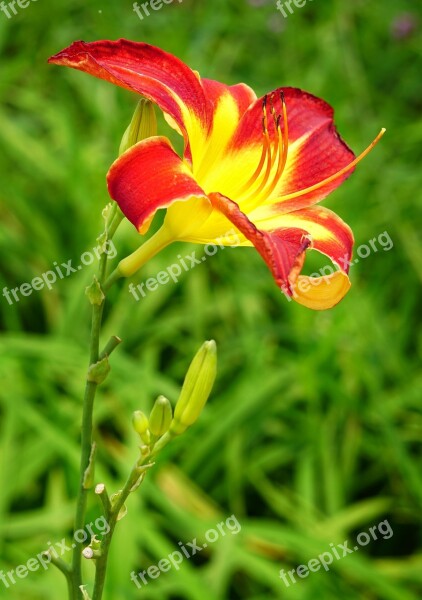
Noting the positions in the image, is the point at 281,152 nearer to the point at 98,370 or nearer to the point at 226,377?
the point at 98,370

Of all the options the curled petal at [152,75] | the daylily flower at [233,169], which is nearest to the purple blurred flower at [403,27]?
the daylily flower at [233,169]

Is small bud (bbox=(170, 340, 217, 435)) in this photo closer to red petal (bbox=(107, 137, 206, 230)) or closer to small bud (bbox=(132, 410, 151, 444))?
small bud (bbox=(132, 410, 151, 444))

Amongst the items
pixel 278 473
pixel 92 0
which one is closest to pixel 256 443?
pixel 278 473

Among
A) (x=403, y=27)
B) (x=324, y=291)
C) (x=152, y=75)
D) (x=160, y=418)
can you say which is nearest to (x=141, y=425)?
(x=160, y=418)

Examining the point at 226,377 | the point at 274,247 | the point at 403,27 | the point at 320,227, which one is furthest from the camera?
the point at 403,27

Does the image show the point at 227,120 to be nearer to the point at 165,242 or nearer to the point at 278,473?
the point at 165,242

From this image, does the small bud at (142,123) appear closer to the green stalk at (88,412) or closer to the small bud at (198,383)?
the green stalk at (88,412)
